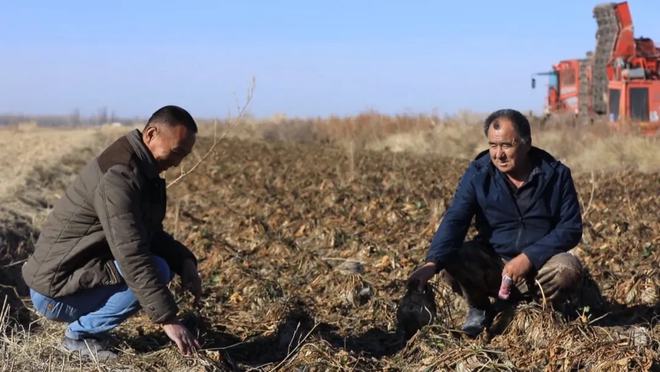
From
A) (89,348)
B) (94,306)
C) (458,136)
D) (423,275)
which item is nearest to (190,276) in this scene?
(94,306)

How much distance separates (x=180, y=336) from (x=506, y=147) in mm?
2049

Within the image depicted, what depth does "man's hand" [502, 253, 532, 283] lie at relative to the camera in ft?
15.7

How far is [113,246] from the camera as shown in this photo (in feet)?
13.5

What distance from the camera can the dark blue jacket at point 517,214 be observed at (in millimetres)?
4871

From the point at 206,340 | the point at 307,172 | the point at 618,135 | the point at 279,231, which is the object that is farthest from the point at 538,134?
the point at 206,340

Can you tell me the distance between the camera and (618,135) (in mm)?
18688

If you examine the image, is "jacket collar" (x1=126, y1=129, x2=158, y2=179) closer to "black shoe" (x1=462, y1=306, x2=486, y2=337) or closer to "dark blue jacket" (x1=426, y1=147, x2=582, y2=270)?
"dark blue jacket" (x1=426, y1=147, x2=582, y2=270)

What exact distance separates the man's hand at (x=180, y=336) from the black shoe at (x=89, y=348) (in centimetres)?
58

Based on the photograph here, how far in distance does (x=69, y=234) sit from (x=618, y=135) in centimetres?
1626

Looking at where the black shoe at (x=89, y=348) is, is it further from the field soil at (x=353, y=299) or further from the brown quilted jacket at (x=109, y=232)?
the brown quilted jacket at (x=109, y=232)

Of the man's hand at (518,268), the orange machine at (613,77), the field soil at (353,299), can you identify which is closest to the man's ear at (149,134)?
the field soil at (353,299)

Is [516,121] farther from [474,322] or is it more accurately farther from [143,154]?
[143,154]

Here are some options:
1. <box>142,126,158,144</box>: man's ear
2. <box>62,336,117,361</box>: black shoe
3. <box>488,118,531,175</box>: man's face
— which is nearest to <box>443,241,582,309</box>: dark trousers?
<box>488,118,531,175</box>: man's face

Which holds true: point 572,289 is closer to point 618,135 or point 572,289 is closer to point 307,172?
point 307,172
